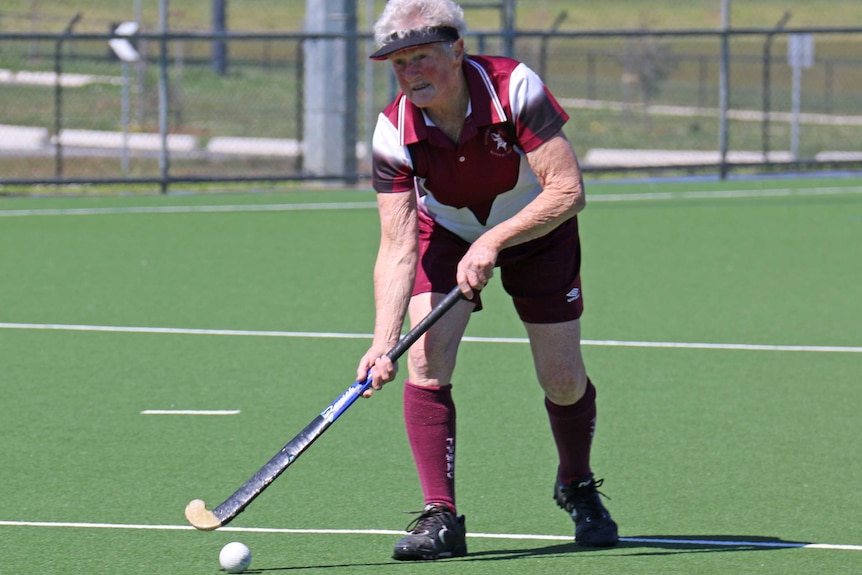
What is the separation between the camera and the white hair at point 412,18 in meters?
4.62

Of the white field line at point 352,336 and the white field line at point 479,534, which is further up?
the white field line at point 352,336

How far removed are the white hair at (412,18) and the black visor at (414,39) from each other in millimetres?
10

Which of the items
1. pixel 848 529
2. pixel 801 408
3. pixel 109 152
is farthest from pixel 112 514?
pixel 109 152

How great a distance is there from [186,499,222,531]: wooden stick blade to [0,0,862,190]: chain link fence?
35.3ft

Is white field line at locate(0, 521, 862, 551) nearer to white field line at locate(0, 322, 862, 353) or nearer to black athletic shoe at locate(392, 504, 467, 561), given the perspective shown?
black athletic shoe at locate(392, 504, 467, 561)

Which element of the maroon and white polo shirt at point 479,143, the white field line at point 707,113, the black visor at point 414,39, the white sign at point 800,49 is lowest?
the maroon and white polo shirt at point 479,143

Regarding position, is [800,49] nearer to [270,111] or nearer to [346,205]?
[346,205]

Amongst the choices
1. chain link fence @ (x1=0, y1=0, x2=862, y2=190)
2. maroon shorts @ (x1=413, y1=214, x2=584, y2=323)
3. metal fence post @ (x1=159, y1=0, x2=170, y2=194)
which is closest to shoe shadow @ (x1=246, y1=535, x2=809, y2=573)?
maroon shorts @ (x1=413, y1=214, x2=584, y2=323)

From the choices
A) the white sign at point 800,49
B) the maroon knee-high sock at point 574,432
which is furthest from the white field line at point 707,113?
the maroon knee-high sock at point 574,432

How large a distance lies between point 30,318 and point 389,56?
5346mm

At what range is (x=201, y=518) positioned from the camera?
495cm

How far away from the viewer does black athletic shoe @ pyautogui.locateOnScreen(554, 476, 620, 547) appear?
512 cm

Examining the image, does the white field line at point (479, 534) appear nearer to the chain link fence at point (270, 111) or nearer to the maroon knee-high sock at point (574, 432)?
the maroon knee-high sock at point (574, 432)

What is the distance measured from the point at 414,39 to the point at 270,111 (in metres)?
21.1
